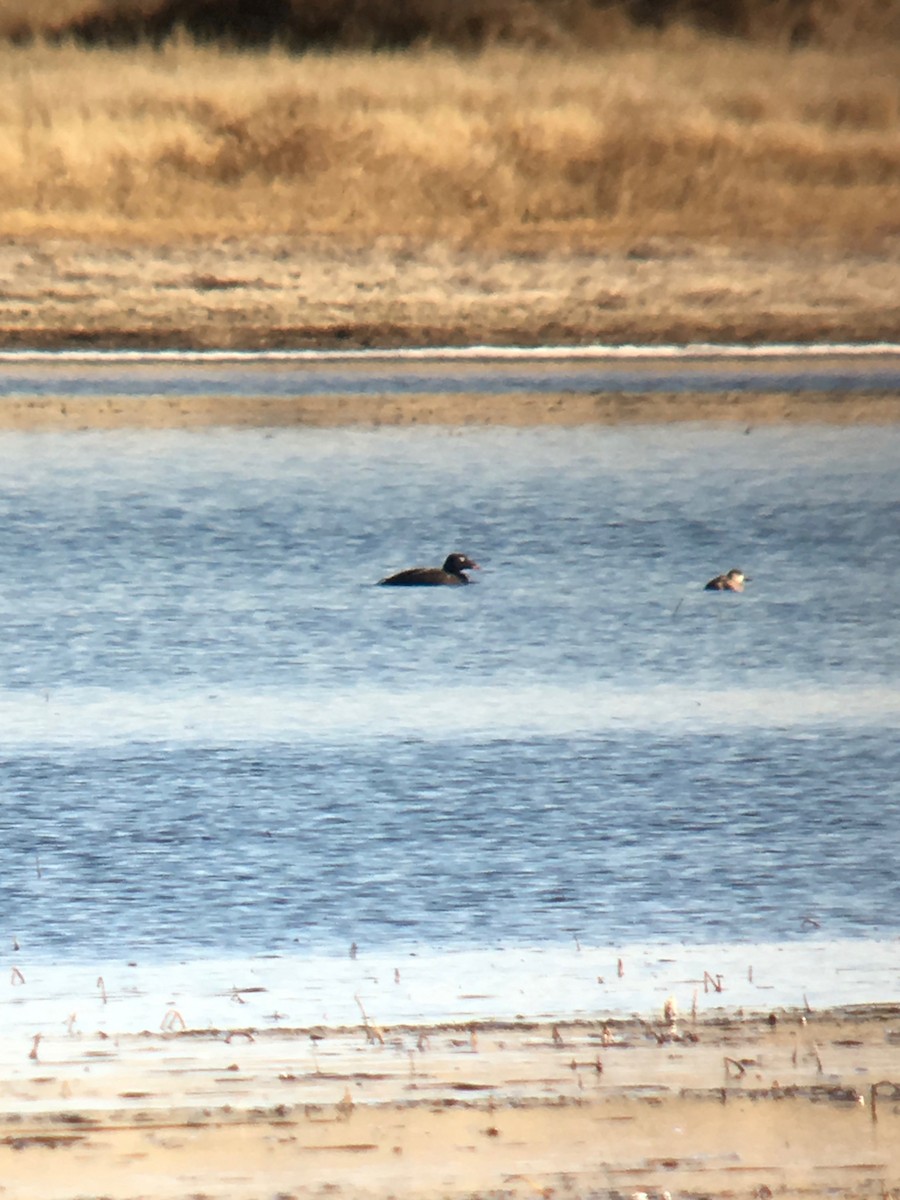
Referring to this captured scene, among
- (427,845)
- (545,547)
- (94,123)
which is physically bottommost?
(94,123)

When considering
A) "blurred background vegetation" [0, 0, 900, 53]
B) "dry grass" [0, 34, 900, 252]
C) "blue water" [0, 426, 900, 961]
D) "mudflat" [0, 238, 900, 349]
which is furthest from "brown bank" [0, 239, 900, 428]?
"blurred background vegetation" [0, 0, 900, 53]

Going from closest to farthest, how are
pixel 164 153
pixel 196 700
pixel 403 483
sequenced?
A: pixel 196 700 → pixel 403 483 → pixel 164 153

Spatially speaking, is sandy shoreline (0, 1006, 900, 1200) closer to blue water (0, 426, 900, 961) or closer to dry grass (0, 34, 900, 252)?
blue water (0, 426, 900, 961)

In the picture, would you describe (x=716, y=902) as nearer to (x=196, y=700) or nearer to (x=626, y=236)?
(x=196, y=700)

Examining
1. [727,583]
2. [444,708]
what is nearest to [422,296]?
[727,583]

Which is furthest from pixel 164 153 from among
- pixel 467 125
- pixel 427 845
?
pixel 427 845

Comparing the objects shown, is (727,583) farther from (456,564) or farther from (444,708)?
(444,708)

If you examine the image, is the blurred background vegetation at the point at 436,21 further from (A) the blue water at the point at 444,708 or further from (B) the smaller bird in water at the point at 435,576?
(B) the smaller bird in water at the point at 435,576
